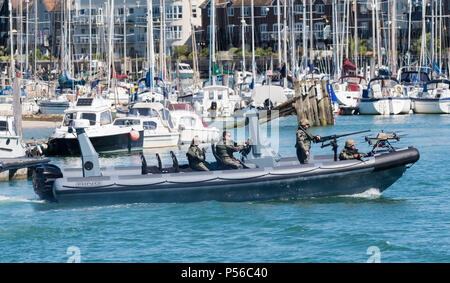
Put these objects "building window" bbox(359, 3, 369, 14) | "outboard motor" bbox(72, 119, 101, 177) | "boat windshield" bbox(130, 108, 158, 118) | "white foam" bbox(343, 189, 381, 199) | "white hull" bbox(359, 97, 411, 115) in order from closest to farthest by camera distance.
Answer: "outboard motor" bbox(72, 119, 101, 177), "white foam" bbox(343, 189, 381, 199), "boat windshield" bbox(130, 108, 158, 118), "white hull" bbox(359, 97, 411, 115), "building window" bbox(359, 3, 369, 14)

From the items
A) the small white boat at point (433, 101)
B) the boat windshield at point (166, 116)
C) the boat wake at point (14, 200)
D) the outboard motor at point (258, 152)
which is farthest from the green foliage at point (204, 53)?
the outboard motor at point (258, 152)

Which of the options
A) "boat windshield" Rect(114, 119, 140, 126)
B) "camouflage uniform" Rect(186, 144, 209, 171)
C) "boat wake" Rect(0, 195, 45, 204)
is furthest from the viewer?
"boat windshield" Rect(114, 119, 140, 126)

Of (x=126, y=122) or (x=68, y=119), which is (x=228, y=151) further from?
(x=68, y=119)

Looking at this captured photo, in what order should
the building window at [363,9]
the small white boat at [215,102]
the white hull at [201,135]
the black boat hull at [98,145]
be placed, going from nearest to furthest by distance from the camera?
the black boat hull at [98,145]
the white hull at [201,135]
the small white boat at [215,102]
the building window at [363,9]

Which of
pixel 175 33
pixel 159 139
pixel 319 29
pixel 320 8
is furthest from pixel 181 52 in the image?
pixel 159 139

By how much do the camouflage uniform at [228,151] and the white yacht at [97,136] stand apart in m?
13.1

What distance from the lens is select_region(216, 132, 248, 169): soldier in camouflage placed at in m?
21.1

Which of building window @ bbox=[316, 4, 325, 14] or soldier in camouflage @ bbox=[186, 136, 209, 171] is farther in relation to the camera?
building window @ bbox=[316, 4, 325, 14]

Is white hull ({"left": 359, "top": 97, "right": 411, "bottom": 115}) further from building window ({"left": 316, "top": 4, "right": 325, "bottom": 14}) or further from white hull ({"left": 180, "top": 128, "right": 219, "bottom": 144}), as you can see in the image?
building window ({"left": 316, "top": 4, "right": 325, "bottom": 14})

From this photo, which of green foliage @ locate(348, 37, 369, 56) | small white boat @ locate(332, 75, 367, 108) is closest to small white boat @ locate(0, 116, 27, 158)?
small white boat @ locate(332, 75, 367, 108)

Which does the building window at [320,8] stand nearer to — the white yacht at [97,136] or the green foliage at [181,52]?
the green foliage at [181,52]

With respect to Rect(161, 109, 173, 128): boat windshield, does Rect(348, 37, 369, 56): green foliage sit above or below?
above

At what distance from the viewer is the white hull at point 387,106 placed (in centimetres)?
5716

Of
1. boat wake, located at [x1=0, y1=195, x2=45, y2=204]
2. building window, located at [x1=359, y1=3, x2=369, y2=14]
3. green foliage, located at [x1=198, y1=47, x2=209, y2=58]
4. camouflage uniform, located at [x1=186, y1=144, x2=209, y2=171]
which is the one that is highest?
building window, located at [x1=359, y1=3, x2=369, y2=14]
